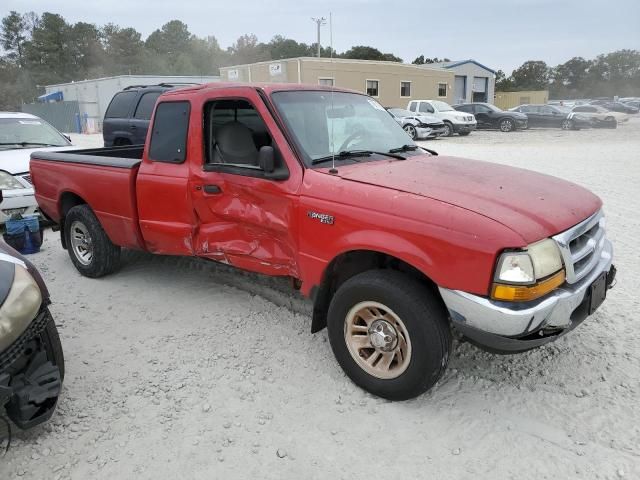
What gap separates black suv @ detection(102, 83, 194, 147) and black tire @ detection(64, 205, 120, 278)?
4.91 metres

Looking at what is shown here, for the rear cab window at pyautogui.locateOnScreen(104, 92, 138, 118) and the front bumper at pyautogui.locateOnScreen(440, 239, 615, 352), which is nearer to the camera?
the front bumper at pyautogui.locateOnScreen(440, 239, 615, 352)

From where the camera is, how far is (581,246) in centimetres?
296

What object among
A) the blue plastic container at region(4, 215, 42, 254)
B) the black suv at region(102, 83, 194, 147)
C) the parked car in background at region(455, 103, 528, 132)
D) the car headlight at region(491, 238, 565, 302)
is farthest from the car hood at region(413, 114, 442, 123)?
the car headlight at region(491, 238, 565, 302)

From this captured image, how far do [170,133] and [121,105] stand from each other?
7.22 meters

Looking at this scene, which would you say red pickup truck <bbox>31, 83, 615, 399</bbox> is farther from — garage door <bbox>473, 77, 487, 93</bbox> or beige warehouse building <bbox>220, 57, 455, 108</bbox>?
garage door <bbox>473, 77, 487, 93</bbox>

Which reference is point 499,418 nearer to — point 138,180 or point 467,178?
point 467,178

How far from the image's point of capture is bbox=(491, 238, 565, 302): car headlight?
2539 millimetres

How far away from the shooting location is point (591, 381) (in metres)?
3.25

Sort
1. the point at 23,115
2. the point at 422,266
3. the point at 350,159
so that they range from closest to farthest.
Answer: the point at 422,266, the point at 350,159, the point at 23,115

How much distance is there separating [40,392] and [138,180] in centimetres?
229

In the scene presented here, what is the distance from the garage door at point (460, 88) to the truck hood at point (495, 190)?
168ft

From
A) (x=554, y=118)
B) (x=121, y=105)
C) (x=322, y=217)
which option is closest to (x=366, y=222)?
(x=322, y=217)

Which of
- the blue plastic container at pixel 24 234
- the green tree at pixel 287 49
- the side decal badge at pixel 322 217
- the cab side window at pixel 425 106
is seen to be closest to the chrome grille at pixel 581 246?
the side decal badge at pixel 322 217

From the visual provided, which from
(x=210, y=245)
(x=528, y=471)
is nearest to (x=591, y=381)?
(x=528, y=471)
